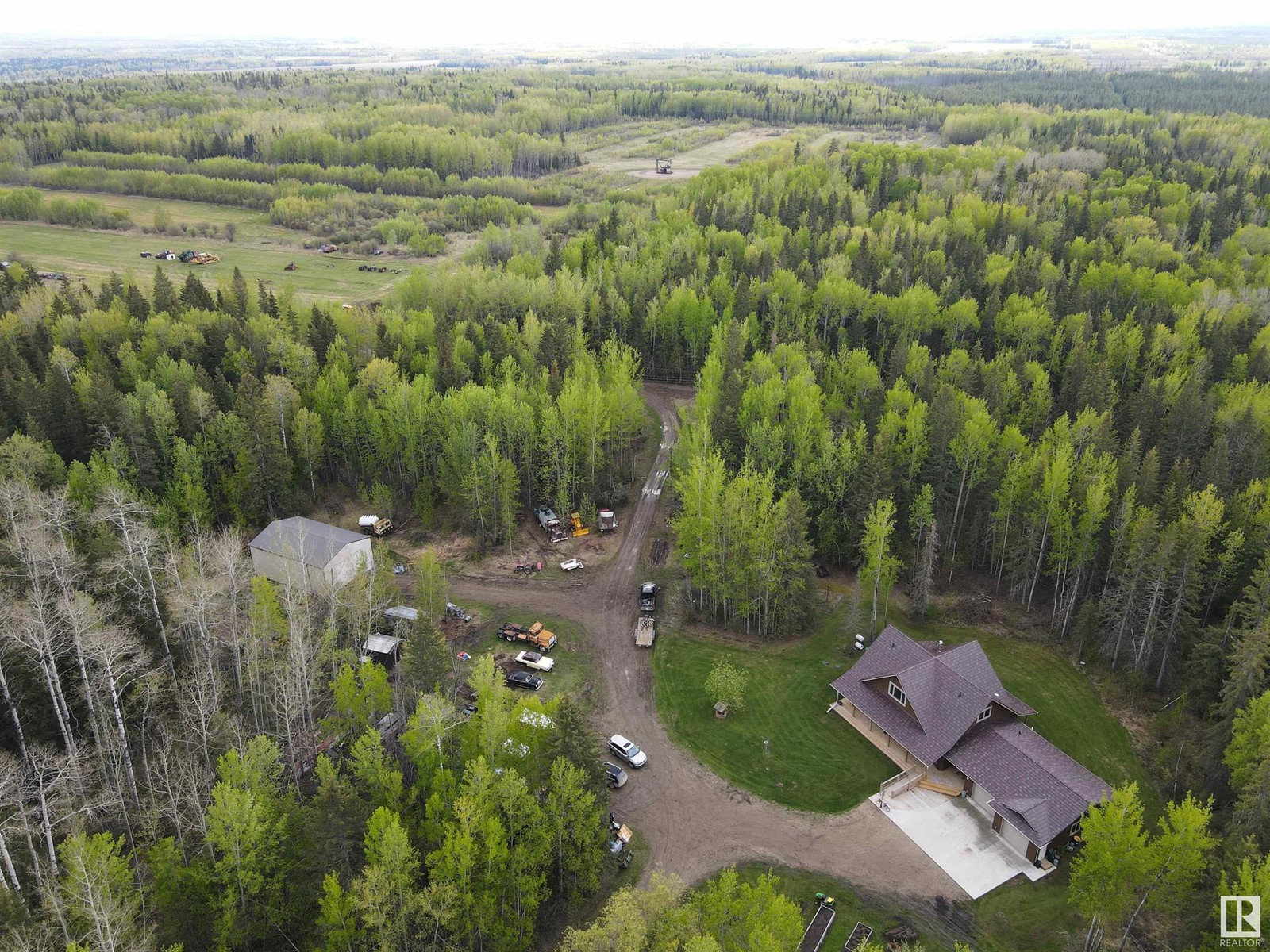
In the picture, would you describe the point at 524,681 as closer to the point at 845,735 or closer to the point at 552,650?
the point at 552,650

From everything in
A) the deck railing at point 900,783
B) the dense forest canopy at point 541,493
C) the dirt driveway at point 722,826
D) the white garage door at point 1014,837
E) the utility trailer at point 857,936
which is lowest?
the dirt driveway at point 722,826

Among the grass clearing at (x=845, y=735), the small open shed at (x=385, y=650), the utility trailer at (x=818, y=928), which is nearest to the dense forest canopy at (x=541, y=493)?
the small open shed at (x=385, y=650)

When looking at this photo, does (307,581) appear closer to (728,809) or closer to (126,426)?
(126,426)

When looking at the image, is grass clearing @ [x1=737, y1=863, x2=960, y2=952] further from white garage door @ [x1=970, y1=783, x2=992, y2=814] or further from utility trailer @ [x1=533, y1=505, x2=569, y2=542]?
utility trailer @ [x1=533, y1=505, x2=569, y2=542]

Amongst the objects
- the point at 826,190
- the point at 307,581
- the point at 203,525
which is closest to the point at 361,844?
the point at 307,581

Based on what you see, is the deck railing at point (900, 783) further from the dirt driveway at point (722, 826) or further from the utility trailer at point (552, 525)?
the utility trailer at point (552, 525)

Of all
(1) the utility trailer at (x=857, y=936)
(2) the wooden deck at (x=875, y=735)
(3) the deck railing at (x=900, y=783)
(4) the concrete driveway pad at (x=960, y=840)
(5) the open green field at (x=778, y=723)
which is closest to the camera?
(1) the utility trailer at (x=857, y=936)
